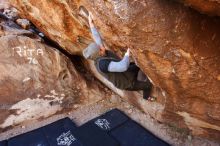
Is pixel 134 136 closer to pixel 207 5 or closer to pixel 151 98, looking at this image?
pixel 151 98

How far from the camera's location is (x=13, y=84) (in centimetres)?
412

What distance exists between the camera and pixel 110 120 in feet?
13.7

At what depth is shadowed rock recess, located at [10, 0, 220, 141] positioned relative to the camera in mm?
2018

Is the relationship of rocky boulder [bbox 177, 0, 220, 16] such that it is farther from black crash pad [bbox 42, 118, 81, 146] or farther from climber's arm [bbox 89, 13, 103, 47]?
black crash pad [bbox 42, 118, 81, 146]

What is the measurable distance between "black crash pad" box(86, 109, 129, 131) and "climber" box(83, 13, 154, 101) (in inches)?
33.9

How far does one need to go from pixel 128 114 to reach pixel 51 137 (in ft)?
3.81

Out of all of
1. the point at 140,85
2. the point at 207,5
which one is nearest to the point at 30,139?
the point at 140,85

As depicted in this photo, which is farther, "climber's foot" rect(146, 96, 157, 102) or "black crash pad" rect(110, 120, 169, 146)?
"black crash pad" rect(110, 120, 169, 146)

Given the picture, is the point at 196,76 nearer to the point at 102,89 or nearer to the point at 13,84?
the point at 102,89

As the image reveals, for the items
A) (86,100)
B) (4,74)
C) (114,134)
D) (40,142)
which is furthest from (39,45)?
(114,134)

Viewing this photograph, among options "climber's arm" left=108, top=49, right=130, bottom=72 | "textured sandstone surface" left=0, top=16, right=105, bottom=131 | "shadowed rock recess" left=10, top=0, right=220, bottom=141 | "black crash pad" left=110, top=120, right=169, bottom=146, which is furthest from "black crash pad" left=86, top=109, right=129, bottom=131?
"climber's arm" left=108, top=49, right=130, bottom=72

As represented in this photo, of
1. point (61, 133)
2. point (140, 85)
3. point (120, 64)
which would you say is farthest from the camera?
point (61, 133)

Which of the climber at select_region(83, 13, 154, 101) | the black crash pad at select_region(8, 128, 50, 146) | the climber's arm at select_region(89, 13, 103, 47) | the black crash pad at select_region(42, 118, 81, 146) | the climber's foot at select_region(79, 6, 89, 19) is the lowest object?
the black crash pad at select_region(8, 128, 50, 146)

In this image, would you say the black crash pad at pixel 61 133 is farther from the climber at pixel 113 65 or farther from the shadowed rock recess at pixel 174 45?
the shadowed rock recess at pixel 174 45
